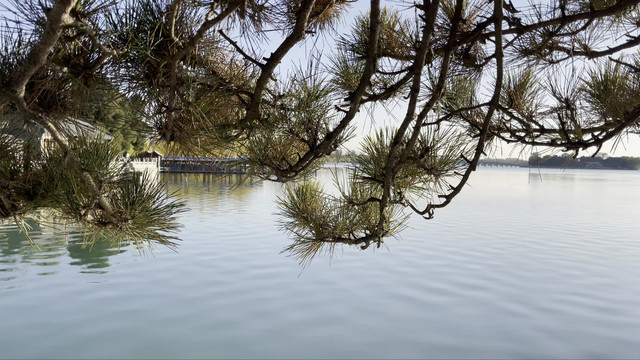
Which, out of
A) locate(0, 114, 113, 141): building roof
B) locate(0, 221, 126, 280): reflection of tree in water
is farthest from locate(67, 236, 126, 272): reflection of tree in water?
locate(0, 114, 113, 141): building roof

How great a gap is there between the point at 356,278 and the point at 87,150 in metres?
4.81

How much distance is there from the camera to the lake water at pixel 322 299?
4.35 m

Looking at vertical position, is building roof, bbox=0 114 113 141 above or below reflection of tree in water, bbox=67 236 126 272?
above

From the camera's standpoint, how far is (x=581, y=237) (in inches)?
356

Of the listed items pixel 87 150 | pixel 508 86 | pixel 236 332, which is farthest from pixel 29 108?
pixel 236 332

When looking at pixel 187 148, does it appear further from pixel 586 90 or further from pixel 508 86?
pixel 586 90

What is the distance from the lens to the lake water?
4352 mm

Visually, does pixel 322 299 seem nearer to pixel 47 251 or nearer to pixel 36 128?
pixel 47 251

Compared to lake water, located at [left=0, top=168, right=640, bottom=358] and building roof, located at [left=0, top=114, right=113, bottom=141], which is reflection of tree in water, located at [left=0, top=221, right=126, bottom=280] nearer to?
lake water, located at [left=0, top=168, right=640, bottom=358]

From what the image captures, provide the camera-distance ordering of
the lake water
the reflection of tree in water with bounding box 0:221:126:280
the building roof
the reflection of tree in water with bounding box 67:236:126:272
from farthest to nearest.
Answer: the reflection of tree in water with bounding box 67:236:126:272, the reflection of tree in water with bounding box 0:221:126:280, the lake water, the building roof

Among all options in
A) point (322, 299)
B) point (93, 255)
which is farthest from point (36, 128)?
point (93, 255)

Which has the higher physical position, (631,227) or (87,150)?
(87,150)

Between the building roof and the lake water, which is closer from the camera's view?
the building roof

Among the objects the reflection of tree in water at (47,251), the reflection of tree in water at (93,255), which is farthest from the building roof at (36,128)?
the reflection of tree in water at (93,255)
